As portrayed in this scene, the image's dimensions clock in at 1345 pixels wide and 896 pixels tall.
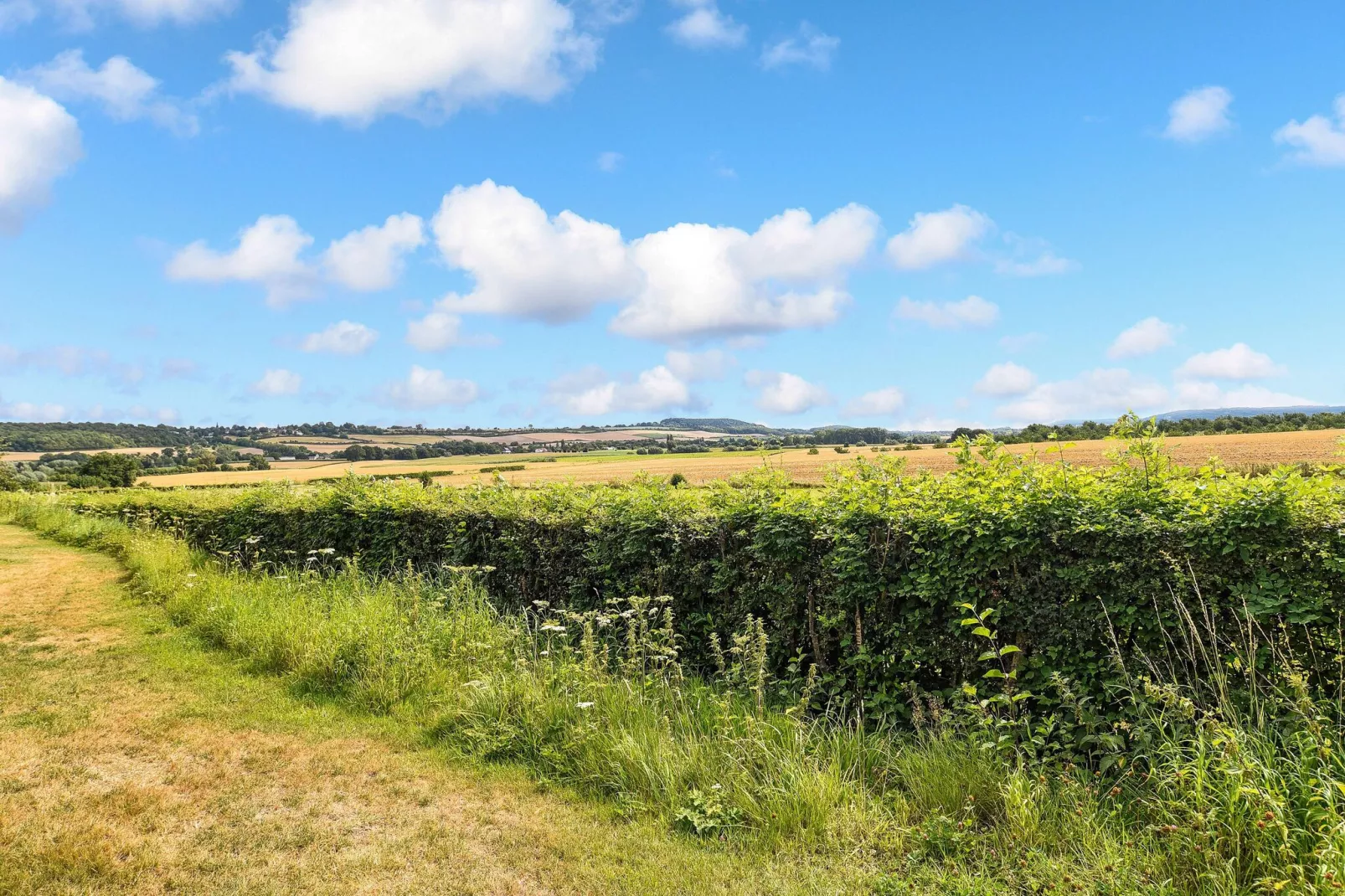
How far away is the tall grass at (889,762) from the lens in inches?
135

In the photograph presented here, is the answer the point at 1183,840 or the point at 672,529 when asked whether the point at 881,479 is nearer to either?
the point at 672,529

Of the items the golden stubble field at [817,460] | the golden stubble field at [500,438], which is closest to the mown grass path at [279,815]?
the golden stubble field at [817,460]

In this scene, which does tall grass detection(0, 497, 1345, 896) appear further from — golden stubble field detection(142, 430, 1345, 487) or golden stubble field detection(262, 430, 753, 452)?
golden stubble field detection(262, 430, 753, 452)

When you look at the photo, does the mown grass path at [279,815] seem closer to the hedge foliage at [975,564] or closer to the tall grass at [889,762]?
the tall grass at [889,762]

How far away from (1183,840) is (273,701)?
7043 mm

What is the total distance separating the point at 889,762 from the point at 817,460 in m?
25.1

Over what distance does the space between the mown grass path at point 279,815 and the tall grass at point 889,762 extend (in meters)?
0.31

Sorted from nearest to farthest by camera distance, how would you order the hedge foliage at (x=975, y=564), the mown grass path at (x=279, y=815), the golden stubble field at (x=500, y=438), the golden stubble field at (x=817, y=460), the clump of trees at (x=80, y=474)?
the mown grass path at (x=279, y=815)
the hedge foliage at (x=975, y=564)
the golden stubble field at (x=817, y=460)
the clump of trees at (x=80, y=474)
the golden stubble field at (x=500, y=438)

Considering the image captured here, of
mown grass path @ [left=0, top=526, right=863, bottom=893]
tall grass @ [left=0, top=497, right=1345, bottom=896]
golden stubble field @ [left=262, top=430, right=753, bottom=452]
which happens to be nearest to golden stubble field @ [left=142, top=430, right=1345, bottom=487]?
tall grass @ [left=0, top=497, right=1345, bottom=896]

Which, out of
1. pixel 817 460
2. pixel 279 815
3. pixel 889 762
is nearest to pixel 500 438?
pixel 817 460

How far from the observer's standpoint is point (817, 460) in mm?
29344

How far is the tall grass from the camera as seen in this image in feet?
11.3

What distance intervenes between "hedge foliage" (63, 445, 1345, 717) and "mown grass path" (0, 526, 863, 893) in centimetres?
204

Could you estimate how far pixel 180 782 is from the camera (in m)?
5.26
